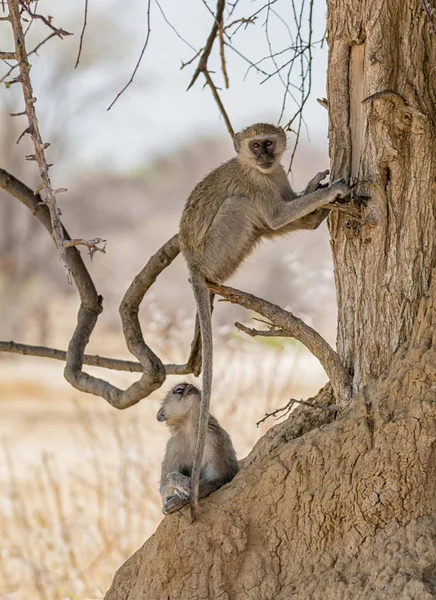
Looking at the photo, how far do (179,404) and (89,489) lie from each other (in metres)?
6.40

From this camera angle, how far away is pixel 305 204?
4.86 meters

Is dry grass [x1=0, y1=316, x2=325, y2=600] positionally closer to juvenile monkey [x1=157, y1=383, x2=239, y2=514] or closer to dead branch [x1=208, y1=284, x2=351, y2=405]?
juvenile monkey [x1=157, y1=383, x2=239, y2=514]

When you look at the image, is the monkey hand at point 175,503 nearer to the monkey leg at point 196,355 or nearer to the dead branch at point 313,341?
the dead branch at point 313,341

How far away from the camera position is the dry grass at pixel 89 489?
8.45 metres

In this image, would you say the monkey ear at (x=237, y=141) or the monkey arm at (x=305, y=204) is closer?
the monkey arm at (x=305, y=204)

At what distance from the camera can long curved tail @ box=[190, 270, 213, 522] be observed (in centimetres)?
426

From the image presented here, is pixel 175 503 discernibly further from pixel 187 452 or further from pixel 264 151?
pixel 264 151

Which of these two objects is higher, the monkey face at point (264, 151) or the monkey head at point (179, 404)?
the monkey face at point (264, 151)

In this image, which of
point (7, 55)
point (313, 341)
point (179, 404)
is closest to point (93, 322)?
point (179, 404)

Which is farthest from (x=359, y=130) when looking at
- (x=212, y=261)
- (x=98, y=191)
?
(x=98, y=191)

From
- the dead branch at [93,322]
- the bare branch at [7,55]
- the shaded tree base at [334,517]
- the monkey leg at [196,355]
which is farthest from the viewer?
the monkey leg at [196,355]

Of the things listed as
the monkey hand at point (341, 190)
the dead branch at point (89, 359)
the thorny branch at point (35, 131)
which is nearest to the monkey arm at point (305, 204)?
the monkey hand at point (341, 190)

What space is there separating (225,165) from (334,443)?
2269mm

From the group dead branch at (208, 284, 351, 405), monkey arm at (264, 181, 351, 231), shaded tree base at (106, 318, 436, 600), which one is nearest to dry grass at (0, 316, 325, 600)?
monkey arm at (264, 181, 351, 231)
